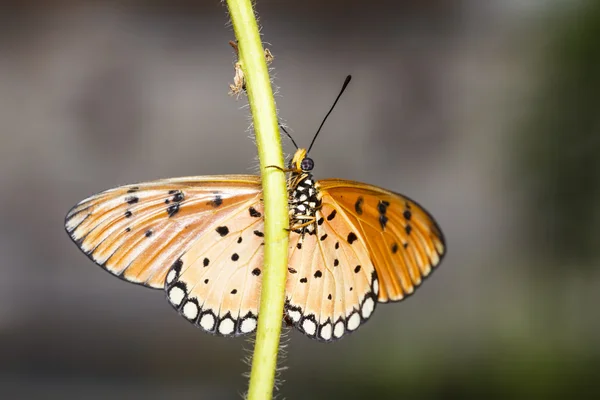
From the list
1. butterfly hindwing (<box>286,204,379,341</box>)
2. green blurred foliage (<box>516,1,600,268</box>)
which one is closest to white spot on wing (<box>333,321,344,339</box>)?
butterfly hindwing (<box>286,204,379,341</box>)

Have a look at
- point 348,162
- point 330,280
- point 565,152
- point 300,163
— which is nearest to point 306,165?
point 300,163

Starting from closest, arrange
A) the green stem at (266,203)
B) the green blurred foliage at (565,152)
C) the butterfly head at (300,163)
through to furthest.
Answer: the green stem at (266,203)
the butterfly head at (300,163)
the green blurred foliage at (565,152)

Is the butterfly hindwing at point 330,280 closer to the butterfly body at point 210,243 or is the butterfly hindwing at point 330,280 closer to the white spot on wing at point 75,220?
the butterfly body at point 210,243

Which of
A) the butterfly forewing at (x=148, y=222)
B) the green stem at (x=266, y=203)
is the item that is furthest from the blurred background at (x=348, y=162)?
the green stem at (x=266, y=203)

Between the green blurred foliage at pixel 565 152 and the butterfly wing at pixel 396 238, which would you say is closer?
the butterfly wing at pixel 396 238

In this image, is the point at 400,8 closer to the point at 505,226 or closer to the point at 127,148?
the point at 505,226

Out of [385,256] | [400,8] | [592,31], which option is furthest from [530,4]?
[385,256]

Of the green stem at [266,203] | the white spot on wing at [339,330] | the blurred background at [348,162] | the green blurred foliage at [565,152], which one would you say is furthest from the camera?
the green blurred foliage at [565,152]

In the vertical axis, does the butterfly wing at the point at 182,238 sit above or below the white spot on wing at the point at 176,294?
above
